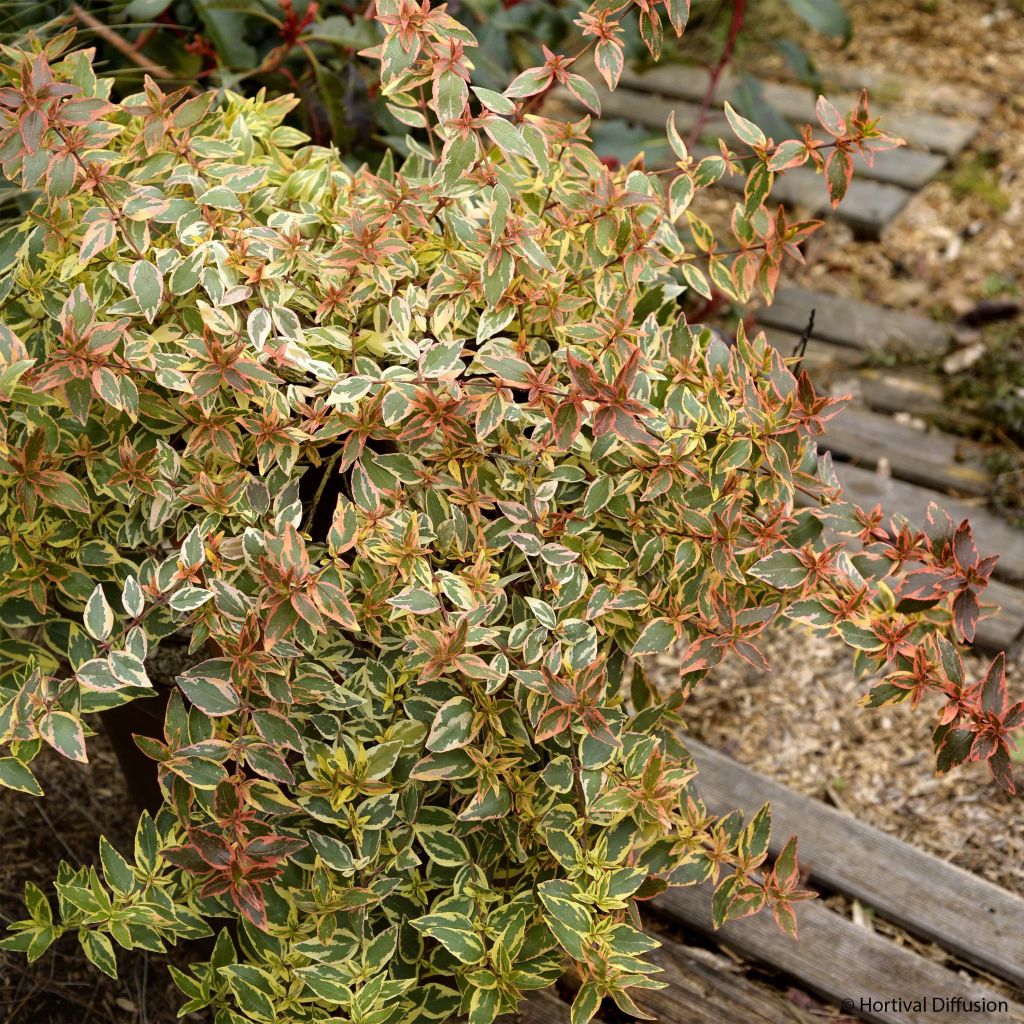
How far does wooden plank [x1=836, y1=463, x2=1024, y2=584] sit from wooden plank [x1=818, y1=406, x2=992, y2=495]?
0.03 m

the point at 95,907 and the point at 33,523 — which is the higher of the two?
the point at 33,523

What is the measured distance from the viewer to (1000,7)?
404 centimetres

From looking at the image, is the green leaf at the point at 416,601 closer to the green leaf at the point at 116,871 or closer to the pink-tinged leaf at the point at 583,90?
the green leaf at the point at 116,871

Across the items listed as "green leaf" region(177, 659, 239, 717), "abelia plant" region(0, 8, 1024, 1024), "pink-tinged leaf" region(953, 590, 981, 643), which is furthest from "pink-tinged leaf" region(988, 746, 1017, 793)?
"green leaf" region(177, 659, 239, 717)

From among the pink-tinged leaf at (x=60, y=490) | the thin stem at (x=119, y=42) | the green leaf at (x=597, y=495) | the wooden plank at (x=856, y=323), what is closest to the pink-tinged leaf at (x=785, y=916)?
the green leaf at (x=597, y=495)

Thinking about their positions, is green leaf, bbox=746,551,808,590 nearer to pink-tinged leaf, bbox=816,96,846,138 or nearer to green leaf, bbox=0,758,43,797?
pink-tinged leaf, bbox=816,96,846,138

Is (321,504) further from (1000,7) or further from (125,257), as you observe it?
(1000,7)

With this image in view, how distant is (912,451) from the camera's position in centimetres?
260

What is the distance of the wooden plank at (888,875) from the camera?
1772mm

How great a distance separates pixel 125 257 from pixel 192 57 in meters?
1.00

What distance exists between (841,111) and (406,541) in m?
2.76

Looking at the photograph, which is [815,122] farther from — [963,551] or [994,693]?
[994,693]

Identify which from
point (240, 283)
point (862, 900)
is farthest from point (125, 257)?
point (862, 900)

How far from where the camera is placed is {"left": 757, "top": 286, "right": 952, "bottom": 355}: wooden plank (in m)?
2.89
